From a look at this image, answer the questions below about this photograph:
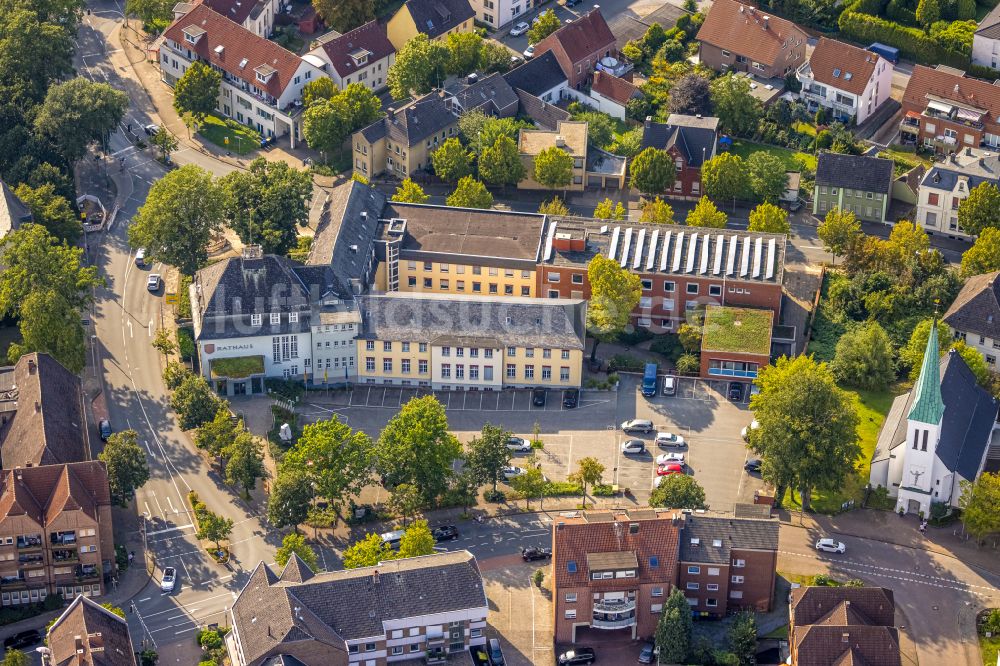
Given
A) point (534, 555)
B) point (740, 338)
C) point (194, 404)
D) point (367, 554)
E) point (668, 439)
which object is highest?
point (740, 338)

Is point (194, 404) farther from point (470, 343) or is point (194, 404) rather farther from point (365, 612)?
point (365, 612)

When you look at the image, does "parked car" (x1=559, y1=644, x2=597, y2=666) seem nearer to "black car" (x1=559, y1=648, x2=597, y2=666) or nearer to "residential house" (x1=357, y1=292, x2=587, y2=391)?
"black car" (x1=559, y1=648, x2=597, y2=666)

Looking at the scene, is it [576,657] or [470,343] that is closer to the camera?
[576,657]

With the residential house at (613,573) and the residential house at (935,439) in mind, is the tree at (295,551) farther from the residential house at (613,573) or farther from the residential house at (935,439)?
the residential house at (935,439)

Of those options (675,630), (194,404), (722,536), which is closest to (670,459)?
(722,536)

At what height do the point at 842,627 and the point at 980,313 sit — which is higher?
the point at 980,313

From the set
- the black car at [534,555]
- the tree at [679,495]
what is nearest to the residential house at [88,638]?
the black car at [534,555]
